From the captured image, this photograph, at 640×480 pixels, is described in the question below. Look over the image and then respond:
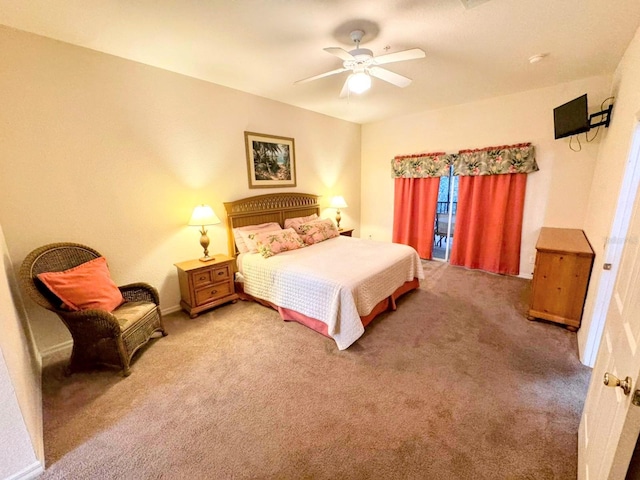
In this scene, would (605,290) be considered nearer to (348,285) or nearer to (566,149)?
(348,285)

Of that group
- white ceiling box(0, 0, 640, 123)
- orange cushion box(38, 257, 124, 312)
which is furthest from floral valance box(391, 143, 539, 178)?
orange cushion box(38, 257, 124, 312)

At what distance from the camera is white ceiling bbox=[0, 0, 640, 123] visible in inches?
72.1

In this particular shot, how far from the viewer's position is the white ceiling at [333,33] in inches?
72.1

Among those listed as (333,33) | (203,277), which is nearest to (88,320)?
(203,277)

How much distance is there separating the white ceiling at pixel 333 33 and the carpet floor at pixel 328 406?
2.55 m

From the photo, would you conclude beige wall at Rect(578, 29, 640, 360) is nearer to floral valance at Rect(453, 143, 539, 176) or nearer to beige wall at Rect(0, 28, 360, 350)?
floral valance at Rect(453, 143, 539, 176)

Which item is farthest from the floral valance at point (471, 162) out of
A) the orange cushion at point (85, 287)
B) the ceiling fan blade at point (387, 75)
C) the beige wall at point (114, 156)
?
the orange cushion at point (85, 287)

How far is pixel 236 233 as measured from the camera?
351 cm

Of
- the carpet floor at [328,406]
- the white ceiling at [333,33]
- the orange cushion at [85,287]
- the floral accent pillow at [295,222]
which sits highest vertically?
the white ceiling at [333,33]

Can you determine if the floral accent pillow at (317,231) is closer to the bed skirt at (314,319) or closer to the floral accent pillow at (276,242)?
the floral accent pillow at (276,242)

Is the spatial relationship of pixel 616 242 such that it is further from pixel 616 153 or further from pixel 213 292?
pixel 213 292

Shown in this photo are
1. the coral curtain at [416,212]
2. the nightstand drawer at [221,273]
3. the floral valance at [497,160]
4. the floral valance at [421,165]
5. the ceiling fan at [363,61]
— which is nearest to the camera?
the ceiling fan at [363,61]

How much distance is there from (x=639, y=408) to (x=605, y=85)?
4038 millimetres

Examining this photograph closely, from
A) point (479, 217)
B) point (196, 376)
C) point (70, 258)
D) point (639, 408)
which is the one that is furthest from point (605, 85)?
point (70, 258)
